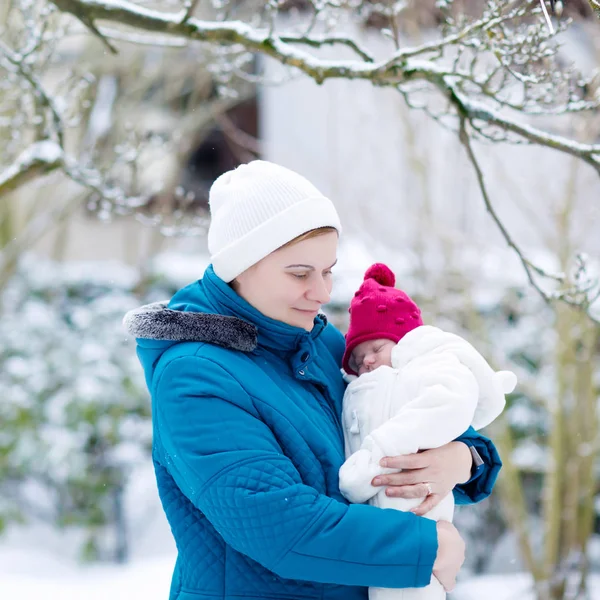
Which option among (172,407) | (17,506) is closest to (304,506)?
(172,407)

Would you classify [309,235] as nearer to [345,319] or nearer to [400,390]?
[400,390]

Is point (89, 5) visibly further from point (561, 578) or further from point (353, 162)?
point (561, 578)

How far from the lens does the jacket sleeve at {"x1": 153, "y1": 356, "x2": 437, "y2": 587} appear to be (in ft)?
4.44

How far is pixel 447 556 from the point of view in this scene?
56.9 inches

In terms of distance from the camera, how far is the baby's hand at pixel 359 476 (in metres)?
1.49

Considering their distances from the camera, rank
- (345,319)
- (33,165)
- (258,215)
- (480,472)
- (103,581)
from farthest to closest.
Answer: (345,319) → (103,581) → (33,165) → (480,472) → (258,215)

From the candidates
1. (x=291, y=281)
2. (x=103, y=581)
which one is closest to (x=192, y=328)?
(x=291, y=281)

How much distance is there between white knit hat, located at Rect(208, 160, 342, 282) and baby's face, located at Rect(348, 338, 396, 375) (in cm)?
29

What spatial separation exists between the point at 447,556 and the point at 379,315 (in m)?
0.53

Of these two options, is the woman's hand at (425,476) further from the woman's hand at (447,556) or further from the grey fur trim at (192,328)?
the grey fur trim at (192,328)

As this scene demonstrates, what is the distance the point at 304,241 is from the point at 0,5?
4.12 meters

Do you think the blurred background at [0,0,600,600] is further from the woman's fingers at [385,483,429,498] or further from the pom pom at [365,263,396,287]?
the woman's fingers at [385,483,429,498]

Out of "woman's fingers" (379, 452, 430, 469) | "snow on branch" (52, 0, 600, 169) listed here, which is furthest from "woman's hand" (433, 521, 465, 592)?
"snow on branch" (52, 0, 600, 169)

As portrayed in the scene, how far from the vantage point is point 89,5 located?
2.47 meters
